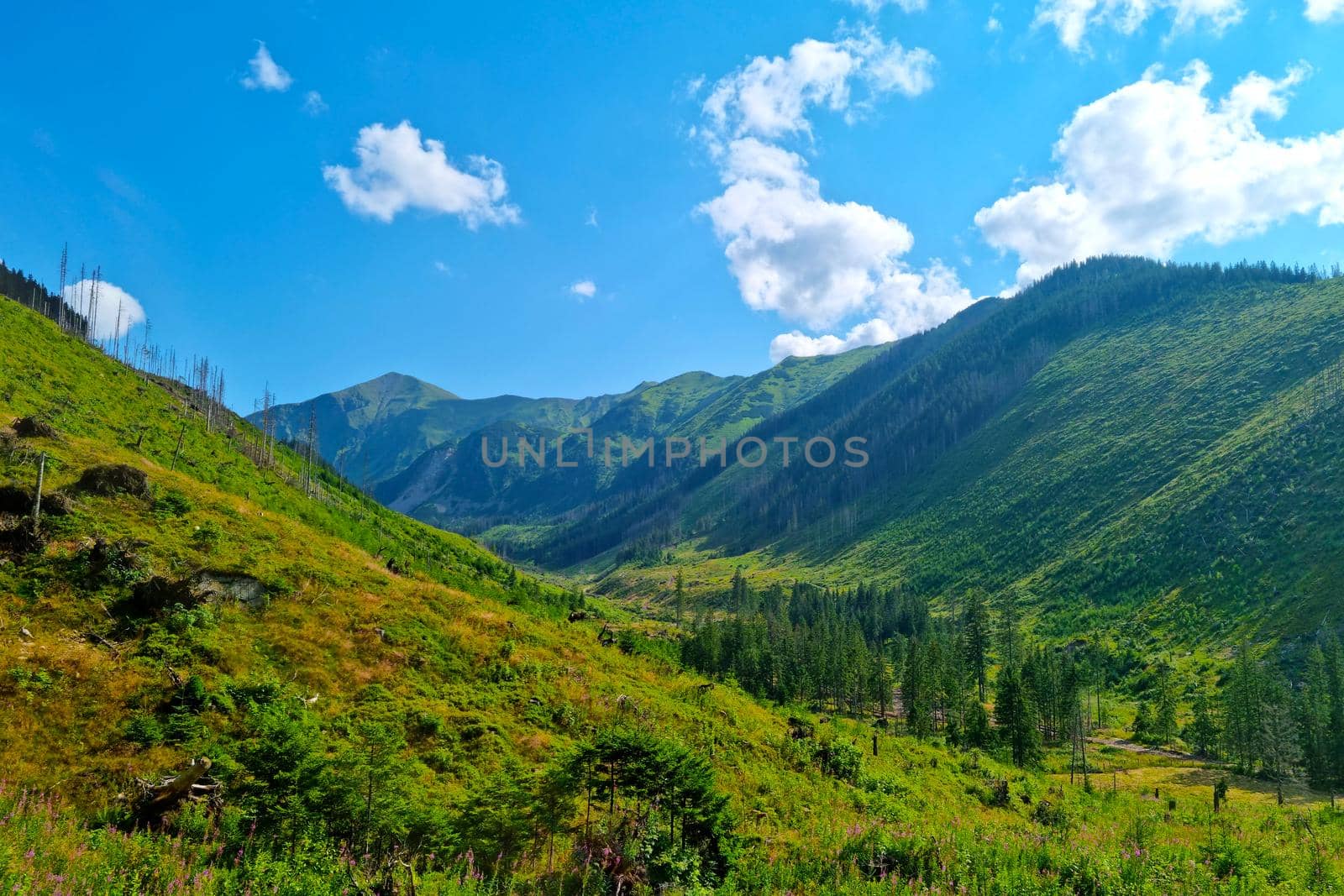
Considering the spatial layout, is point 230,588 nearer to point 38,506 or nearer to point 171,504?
point 38,506

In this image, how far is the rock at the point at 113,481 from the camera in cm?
2581

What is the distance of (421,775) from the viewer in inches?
679

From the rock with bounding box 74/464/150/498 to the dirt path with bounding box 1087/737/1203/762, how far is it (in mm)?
97675

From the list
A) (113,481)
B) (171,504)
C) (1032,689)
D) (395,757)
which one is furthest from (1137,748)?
(113,481)

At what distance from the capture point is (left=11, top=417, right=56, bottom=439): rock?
29750 mm

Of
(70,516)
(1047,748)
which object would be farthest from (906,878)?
(1047,748)

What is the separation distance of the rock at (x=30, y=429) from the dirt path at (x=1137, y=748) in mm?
103433

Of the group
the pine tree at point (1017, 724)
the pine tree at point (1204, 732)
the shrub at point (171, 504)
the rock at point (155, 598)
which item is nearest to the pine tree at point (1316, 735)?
the pine tree at point (1204, 732)

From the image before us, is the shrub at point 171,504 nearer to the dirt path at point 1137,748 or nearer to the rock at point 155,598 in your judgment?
the rock at point 155,598

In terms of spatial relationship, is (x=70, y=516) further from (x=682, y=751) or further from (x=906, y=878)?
(x=906, y=878)

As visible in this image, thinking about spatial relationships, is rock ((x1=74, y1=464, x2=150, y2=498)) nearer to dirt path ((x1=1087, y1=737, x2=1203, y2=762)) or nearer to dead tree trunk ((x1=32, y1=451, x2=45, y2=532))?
dead tree trunk ((x1=32, y1=451, x2=45, y2=532))

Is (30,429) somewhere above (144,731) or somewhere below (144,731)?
above

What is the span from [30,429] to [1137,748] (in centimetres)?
10785

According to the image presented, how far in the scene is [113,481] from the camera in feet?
86.7
